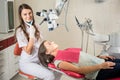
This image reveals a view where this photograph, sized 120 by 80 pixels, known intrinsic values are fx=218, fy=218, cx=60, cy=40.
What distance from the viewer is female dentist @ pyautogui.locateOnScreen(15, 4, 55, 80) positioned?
1.95m

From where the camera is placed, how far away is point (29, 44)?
1937 millimetres

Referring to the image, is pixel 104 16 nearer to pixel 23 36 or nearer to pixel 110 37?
pixel 110 37

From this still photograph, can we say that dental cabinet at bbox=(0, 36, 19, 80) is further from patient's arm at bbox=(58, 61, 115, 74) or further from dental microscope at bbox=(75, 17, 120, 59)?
patient's arm at bbox=(58, 61, 115, 74)

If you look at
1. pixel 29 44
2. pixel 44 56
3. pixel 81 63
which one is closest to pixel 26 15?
pixel 29 44

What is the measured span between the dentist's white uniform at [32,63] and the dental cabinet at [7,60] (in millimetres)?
920

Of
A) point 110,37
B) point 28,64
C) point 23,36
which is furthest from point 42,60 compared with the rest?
point 110,37

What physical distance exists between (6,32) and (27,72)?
131 cm

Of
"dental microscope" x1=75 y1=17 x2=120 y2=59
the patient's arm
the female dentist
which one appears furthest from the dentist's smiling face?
"dental microscope" x1=75 y1=17 x2=120 y2=59

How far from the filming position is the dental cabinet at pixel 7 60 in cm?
293

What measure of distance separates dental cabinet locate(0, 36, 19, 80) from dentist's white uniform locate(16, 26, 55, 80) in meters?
0.92

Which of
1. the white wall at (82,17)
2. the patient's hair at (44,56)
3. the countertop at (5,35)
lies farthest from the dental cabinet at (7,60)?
the patient's hair at (44,56)

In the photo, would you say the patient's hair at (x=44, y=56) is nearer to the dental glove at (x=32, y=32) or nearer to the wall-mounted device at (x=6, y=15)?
the dental glove at (x=32, y=32)

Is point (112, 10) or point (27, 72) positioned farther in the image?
point (112, 10)

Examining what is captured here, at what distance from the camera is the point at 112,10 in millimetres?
3328
